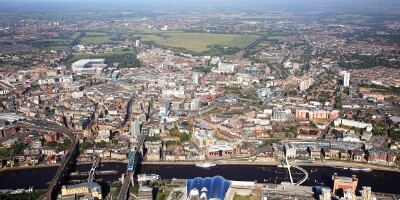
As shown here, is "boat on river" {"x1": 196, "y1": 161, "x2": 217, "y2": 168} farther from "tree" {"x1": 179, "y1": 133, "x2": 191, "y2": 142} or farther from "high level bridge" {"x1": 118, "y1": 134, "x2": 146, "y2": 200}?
"tree" {"x1": 179, "y1": 133, "x2": 191, "y2": 142}

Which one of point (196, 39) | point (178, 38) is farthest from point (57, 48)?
point (196, 39)

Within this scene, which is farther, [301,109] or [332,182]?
[301,109]

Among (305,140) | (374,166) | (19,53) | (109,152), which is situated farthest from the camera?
(19,53)

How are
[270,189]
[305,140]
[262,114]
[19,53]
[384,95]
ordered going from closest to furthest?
[270,189] → [305,140] → [262,114] → [384,95] → [19,53]

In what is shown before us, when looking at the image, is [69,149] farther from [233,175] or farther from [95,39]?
[95,39]

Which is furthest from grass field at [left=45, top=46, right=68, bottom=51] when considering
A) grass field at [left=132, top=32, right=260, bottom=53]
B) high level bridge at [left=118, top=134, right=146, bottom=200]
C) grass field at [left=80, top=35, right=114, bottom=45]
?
high level bridge at [left=118, top=134, right=146, bottom=200]

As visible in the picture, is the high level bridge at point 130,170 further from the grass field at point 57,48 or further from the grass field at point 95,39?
the grass field at point 95,39

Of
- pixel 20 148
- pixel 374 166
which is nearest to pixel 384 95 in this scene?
pixel 374 166

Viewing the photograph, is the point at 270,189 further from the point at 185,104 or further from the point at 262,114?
the point at 185,104
